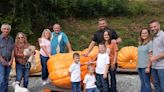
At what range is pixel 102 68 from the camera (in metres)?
8.23

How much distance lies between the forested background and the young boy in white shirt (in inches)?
155

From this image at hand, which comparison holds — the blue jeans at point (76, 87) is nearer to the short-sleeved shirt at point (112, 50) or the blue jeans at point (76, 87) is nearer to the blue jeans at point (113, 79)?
the blue jeans at point (113, 79)

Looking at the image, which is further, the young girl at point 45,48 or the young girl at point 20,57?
the young girl at point 45,48

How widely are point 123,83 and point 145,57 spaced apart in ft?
5.14

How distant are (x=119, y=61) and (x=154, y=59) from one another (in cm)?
280

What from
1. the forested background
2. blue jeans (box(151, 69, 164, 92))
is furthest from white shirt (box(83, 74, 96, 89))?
the forested background

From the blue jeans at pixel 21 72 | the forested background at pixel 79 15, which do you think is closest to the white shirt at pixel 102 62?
the blue jeans at pixel 21 72

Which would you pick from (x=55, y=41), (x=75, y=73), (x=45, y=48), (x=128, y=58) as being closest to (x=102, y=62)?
(x=75, y=73)

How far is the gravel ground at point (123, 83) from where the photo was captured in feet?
30.0

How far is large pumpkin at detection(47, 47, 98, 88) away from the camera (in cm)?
862

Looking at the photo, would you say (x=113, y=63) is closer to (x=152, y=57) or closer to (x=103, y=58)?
(x=103, y=58)

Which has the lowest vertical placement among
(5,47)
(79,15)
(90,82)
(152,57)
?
(90,82)

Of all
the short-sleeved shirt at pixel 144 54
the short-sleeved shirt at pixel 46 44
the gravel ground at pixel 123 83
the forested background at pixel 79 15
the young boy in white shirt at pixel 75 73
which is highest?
the forested background at pixel 79 15

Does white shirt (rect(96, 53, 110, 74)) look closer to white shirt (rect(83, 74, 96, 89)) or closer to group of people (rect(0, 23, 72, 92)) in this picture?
white shirt (rect(83, 74, 96, 89))
